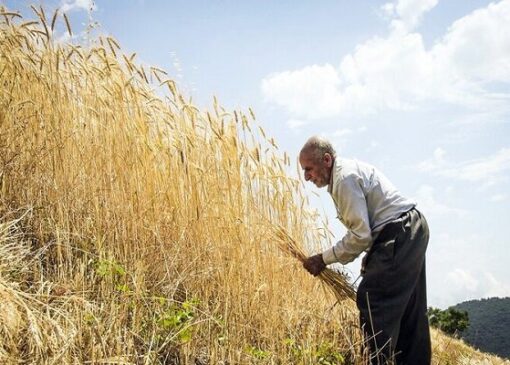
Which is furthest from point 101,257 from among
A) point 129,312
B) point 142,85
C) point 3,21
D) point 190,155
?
point 3,21

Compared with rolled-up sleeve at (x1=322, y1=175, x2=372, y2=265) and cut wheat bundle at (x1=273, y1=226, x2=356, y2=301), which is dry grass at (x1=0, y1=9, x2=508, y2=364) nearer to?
cut wheat bundle at (x1=273, y1=226, x2=356, y2=301)

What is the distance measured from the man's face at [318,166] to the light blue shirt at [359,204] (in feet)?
0.12

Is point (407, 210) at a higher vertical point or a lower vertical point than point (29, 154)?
lower

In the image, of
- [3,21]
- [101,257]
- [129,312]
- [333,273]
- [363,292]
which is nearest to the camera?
[129,312]

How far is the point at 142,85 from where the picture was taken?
3.57 meters

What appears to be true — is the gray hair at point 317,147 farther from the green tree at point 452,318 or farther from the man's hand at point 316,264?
the green tree at point 452,318

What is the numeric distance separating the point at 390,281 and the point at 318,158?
34.7 inches

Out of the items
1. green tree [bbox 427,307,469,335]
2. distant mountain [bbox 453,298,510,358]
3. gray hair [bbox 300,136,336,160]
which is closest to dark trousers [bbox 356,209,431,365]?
gray hair [bbox 300,136,336,160]

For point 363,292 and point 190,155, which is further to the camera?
point 190,155

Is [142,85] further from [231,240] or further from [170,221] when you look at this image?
[231,240]

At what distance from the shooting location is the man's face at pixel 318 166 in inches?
121

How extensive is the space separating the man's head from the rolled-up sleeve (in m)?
0.14

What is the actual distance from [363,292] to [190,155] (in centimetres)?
147

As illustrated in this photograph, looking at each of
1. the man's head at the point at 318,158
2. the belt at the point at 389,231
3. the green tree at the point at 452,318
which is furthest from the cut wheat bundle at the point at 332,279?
the green tree at the point at 452,318
